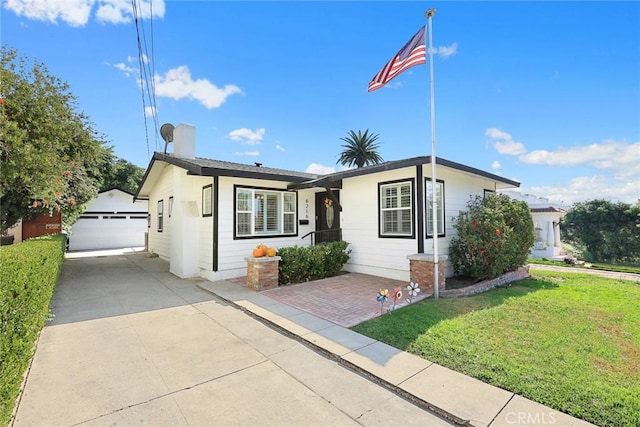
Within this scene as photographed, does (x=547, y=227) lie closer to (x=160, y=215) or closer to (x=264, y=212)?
(x=264, y=212)

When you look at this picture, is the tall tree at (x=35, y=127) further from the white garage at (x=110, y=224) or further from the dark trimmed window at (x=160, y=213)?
the white garage at (x=110, y=224)

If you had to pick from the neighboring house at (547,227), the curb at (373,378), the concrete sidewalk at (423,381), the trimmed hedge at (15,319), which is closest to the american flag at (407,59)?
the concrete sidewalk at (423,381)

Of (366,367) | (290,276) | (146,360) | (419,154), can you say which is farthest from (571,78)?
(146,360)

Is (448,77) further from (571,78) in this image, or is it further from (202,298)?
(202,298)

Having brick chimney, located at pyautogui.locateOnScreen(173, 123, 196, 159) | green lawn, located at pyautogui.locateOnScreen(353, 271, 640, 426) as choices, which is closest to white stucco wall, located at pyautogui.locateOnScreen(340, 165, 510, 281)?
green lawn, located at pyautogui.locateOnScreen(353, 271, 640, 426)

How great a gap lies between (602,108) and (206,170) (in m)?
14.0

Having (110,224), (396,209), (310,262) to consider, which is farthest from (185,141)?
(110,224)

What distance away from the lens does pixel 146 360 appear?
354 centimetres

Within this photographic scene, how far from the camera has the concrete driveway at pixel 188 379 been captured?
251 centimetres

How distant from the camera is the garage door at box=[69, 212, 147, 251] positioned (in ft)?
59.9

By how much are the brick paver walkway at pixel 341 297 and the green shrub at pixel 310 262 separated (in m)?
0.36

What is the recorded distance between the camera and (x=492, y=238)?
7.43 meters

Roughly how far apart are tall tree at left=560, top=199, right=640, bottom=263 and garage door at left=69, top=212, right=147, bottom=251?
1233 inches

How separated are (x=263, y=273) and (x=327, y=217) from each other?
3.87 meters
